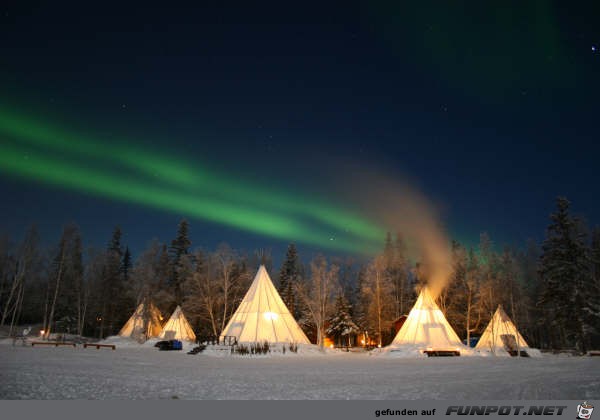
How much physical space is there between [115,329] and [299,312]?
26.2 metres

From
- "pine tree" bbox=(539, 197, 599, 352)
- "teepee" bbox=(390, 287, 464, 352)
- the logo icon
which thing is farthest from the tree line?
the logo icon

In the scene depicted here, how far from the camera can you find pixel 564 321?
108 ft

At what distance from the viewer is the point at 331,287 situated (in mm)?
38156

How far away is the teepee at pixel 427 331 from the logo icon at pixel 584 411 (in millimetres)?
24626

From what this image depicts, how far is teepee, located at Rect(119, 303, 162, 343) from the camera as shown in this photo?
140 ft

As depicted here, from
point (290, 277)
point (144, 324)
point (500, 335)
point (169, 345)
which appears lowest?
point (169, 345)

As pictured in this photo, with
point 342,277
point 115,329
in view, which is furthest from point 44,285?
point 342,277

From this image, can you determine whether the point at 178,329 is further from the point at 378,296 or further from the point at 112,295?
the point at 378,296

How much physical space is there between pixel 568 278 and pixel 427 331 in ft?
40.5

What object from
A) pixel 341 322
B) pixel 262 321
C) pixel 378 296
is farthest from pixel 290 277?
pixel 262 321

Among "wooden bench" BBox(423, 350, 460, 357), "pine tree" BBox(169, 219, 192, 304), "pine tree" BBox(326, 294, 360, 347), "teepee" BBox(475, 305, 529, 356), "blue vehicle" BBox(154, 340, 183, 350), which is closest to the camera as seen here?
"wooden bench" BBox(423, 350, 460, 357)

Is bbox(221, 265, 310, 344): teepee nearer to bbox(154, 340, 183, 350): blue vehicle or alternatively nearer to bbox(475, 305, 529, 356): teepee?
bbox(154, 340, 183, 350): blue vehicle

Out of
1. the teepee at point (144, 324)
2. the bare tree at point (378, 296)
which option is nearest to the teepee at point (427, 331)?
the bare tree at point (378, 296)

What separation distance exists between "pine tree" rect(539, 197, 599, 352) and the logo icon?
2937cm
